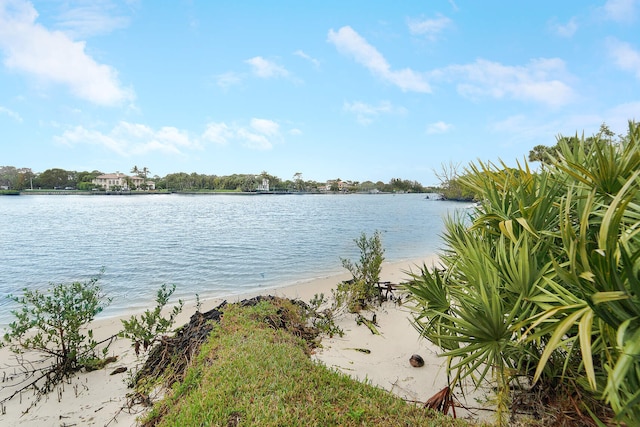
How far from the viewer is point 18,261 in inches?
564

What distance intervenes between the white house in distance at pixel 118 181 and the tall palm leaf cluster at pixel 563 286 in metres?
146

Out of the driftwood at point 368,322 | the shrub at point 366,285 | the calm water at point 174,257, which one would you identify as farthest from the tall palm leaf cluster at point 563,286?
the calm water at point 174,257

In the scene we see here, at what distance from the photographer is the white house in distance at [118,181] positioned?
403 ft

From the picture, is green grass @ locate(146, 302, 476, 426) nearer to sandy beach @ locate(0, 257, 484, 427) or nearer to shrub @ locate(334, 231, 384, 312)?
sandy beach @ locate(0, 257, 484, 427)

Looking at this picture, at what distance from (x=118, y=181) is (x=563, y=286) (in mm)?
153755

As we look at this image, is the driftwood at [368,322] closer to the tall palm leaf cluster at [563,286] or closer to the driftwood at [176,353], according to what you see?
the tall palm leaf cluster at [563,286]

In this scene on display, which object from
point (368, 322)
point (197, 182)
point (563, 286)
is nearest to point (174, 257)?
point (368, 322)

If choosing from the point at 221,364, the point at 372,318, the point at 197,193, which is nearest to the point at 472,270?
the point at 221,364

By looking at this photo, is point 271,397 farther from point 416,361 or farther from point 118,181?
point 118,181

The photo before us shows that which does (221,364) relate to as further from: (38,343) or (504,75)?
(504,75)

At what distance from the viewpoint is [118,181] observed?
422 ft

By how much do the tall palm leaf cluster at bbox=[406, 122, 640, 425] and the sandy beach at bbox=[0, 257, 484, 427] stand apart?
1025 mm

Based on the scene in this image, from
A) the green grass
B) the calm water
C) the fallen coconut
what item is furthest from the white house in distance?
the fallen coconut

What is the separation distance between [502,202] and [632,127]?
1.17 m
